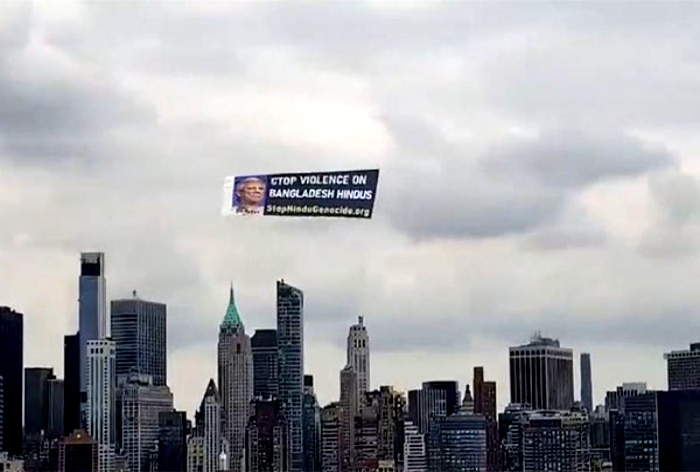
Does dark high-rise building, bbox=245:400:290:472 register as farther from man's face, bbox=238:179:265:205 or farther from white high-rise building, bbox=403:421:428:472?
man's face, bbox=238:179:265:205

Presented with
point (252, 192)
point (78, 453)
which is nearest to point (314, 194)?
point (252, 192)

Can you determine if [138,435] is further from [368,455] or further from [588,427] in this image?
[588,427]

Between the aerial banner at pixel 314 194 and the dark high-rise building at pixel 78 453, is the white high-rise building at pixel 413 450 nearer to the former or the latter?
the dark high-rise building at pixel 78 453

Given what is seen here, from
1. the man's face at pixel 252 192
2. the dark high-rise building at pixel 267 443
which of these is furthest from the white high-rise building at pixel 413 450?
the man's face at pixel 252 192

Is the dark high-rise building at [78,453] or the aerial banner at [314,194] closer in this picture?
the aerial banner at [314,194]

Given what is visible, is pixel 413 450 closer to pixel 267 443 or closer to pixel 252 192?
pixel 267 443

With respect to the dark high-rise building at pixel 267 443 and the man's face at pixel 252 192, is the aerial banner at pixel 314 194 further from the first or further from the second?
the dark high-rise building at pixel 267 443

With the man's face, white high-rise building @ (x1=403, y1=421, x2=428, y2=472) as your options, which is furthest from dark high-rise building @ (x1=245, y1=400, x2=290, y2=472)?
the man's face

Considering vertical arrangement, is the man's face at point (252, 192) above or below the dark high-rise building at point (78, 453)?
above
